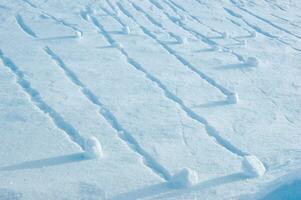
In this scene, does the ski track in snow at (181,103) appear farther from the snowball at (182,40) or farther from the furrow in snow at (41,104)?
the furrow in snow at (41,104)

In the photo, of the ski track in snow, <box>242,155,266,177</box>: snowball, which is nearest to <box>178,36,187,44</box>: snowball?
the ski track in snow

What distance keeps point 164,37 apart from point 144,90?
1.57 meters

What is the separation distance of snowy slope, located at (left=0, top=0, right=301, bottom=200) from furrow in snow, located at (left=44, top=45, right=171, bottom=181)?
0.01 m

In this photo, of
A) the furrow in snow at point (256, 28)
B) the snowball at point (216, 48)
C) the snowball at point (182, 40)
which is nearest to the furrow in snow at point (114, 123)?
the snowball at point (182, 40)

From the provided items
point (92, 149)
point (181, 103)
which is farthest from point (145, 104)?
point (92, 149)

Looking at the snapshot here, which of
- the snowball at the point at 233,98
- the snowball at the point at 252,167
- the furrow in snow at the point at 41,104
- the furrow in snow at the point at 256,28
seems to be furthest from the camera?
the furrow in snow at the point at 256,28

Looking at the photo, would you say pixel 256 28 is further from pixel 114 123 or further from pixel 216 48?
pixel 114 123

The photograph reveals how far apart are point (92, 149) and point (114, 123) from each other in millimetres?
515

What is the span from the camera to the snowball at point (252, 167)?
2.96 meters

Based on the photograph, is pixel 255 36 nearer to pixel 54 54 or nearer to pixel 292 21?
pixel 292 21

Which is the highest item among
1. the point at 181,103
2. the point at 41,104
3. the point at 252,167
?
the point at 252,167

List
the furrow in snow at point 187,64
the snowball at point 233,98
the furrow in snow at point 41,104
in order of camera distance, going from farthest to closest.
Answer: the furrow in snow at point 187,64 → the snowball at point 233,98 → the furrow in snow at point 41,104

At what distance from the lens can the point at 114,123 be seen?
139 inches

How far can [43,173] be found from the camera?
286cm
